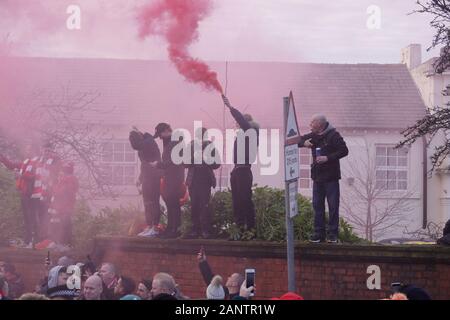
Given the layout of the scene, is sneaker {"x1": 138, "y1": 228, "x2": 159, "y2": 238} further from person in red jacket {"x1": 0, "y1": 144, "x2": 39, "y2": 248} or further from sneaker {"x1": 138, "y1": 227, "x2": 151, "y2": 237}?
person in red jacket {"x1": 0, "y1": 144, "x2": 39, "y2": 248}

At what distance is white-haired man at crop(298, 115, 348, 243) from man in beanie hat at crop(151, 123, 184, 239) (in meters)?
2.12

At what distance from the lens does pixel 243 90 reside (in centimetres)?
1802

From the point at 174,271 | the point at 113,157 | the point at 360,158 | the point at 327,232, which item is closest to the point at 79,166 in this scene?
the point at 113,157

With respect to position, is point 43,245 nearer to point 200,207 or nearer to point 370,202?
point 200,207

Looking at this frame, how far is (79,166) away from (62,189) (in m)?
4.95

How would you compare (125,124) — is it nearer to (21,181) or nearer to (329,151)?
(21,181)

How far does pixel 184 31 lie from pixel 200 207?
116 inches

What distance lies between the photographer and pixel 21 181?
46.5ft

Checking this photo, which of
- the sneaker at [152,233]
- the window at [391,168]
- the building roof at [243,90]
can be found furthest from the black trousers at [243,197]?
the window at [391,168]

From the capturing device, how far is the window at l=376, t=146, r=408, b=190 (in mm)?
26109

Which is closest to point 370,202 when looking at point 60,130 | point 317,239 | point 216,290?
point 60,130

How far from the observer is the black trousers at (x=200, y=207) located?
12383mm

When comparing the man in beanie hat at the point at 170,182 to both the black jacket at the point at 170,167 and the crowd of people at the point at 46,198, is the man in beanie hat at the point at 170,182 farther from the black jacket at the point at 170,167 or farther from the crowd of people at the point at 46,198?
the crowd of people at the point at 46,198

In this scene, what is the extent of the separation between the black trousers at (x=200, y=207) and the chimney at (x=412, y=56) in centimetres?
1417
